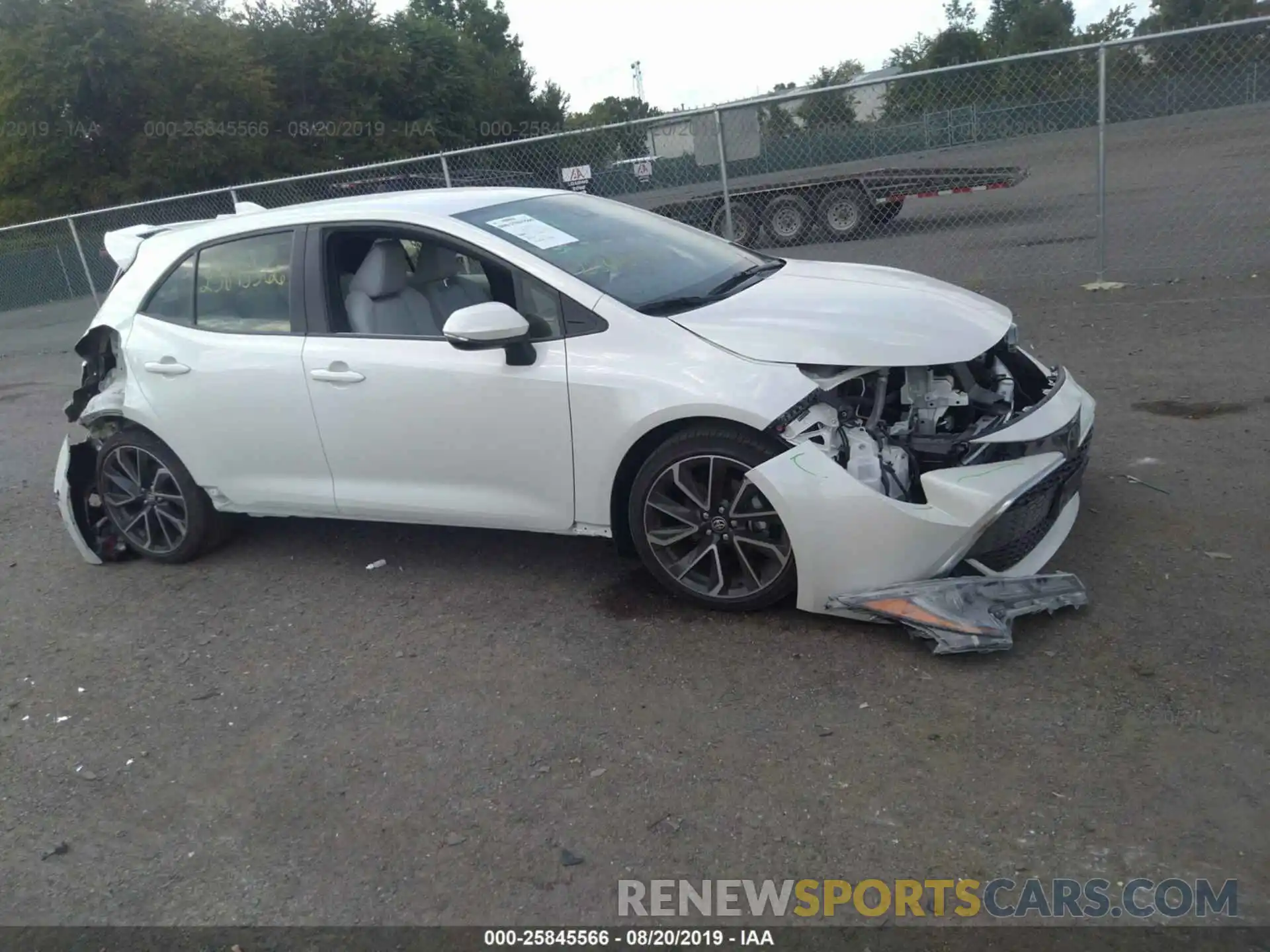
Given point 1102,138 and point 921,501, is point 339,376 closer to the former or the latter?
point 921,501

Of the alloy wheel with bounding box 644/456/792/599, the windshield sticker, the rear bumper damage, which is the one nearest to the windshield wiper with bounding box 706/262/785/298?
the windshield sticker

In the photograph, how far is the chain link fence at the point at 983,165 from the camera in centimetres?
909

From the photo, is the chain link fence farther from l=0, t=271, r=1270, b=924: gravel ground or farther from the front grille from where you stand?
the front grille

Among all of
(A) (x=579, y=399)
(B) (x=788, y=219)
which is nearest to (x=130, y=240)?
(A) (x=579, y=399)

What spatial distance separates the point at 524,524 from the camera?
450 centimetres

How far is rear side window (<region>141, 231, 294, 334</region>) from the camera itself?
4.92 meters

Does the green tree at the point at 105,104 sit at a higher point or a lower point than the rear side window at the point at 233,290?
higher

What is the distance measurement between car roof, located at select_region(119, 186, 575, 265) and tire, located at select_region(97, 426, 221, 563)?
105 centimetres

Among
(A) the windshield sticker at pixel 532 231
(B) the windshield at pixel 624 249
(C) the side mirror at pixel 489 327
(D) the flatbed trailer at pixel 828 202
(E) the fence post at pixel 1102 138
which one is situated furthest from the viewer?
(D) the flatbed trailer at pixel 828 202

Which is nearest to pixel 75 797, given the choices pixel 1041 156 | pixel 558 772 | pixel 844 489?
pixel 558 772

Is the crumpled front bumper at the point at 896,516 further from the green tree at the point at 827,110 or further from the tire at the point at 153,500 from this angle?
the green tree at the point at 827,110

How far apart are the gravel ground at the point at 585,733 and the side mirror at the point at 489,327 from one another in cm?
117

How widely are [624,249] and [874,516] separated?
1.83m

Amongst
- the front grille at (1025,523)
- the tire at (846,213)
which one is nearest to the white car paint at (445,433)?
the front grille at (1025,523)
